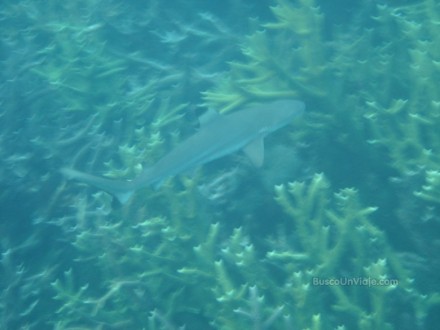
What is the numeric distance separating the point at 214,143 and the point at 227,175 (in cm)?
85

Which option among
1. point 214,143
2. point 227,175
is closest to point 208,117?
point 214,143

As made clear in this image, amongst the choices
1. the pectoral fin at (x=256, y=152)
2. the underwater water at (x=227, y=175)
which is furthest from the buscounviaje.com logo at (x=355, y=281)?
the pectoral fin at (x=256, y=152)

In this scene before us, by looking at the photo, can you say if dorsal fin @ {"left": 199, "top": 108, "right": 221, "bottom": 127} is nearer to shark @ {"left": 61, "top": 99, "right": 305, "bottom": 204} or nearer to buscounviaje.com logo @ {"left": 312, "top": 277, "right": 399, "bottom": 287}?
shark @ {"left": 61, "top": 99, "right": 305, "bottom": 204}

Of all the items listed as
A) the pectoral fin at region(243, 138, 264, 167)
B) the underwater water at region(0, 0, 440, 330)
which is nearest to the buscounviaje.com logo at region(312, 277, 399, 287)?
the underwater water at region(0, 0, 440, 330)

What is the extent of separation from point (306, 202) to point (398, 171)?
95 centimetres

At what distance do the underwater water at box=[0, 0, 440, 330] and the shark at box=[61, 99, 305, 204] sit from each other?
132 millimetres

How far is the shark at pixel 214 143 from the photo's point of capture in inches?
161

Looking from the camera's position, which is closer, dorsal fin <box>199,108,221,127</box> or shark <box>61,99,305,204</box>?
shark <box>61,99,305,204</box>

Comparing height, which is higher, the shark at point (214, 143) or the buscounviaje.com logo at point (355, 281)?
the shark at point (214, 143)

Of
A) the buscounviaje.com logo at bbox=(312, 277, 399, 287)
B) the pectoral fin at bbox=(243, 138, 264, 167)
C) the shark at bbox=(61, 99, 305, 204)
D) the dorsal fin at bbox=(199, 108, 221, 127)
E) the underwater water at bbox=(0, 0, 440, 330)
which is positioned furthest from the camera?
the dorsal fin at bbox=(199, 108, 221, 127)

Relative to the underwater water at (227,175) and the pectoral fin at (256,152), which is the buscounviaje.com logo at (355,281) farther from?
the pectoral fin at (256,152)

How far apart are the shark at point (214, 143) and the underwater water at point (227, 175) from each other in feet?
0.43

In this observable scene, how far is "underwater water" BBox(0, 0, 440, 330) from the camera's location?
3.78 m

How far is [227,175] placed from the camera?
16.4 feet
